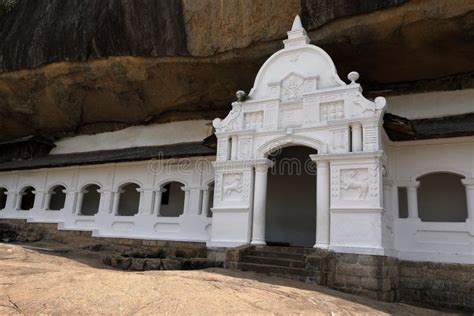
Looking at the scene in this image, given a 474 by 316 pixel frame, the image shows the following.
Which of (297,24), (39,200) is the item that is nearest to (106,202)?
(39,200)

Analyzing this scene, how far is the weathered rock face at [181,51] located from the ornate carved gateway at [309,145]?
2.06 m

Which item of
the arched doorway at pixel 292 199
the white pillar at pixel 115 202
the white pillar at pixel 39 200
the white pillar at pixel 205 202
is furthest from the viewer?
the white pillar at pixel 39 200

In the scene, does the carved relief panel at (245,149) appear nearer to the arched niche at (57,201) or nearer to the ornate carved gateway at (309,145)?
the ornate carved gateway at (309,145)

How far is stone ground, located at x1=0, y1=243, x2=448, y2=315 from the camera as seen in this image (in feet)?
16.8

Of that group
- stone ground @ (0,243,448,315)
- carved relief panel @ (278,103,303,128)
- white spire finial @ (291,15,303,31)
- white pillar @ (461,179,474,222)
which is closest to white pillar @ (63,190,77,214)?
stone ground @ (0,243,448,315)

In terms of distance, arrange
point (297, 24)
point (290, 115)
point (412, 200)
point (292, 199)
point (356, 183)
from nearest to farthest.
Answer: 1. point (356, 183)
2. point (290, 115)
3. point (412, 200)
4. point (297, 24)
5. point (292, 199)

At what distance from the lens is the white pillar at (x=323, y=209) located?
1058cm

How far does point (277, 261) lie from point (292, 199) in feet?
18.0

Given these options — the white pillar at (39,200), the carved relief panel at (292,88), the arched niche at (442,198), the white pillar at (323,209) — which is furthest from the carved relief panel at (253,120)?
the white pillar at (39,200)

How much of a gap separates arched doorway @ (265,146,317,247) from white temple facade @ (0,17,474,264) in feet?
0.13

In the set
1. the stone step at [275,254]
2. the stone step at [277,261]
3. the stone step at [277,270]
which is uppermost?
the stone step at [275,254]

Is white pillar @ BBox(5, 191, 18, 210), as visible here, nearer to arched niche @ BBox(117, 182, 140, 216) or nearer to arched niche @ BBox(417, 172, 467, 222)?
arched niche @ BBox(117, 182, 140, 216)

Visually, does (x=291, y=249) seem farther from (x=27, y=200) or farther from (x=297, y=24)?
(x=27, y=200)

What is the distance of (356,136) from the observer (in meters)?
10.8
